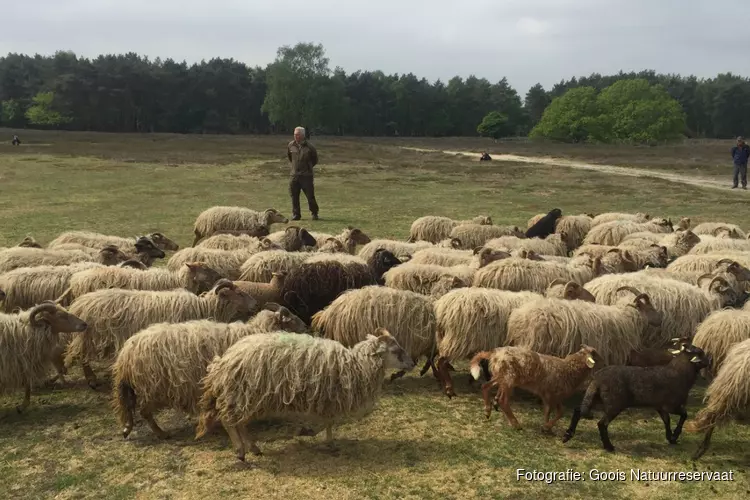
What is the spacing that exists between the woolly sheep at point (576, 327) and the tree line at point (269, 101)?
271 feet

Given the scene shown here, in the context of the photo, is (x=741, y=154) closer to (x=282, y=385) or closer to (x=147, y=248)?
(x=147, y=248)

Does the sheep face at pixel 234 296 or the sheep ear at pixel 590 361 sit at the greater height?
the sheep face at pixel 234 296

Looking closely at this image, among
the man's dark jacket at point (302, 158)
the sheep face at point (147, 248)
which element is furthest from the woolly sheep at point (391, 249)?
the man's dark jacket at point (302, 158)

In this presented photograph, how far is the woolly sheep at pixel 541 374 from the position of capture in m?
5.67

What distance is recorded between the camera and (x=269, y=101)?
8762 cm

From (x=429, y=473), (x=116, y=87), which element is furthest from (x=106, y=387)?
(x=116, y=87)

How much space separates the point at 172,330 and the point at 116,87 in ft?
298

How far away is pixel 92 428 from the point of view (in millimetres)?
5672

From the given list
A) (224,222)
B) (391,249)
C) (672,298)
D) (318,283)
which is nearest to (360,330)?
(318,283)

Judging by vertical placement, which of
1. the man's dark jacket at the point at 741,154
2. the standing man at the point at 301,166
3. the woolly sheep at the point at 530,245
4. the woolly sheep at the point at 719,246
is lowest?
the woolly sheep at the point at 530,245

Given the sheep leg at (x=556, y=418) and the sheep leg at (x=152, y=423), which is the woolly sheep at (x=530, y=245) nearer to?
the sheep leg at (x=556, y=418)

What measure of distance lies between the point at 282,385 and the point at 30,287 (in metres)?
4.58

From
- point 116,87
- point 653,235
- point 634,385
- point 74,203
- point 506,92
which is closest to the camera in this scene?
point 634,385

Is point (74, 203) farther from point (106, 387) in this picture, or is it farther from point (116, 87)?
point (116, 87)
